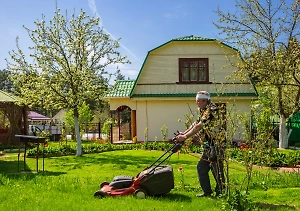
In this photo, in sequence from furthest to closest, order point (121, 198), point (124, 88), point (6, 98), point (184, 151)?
1. point (124, 88)
2. point (6, 98)
3. point (184, 151)
4. point (121, 198)

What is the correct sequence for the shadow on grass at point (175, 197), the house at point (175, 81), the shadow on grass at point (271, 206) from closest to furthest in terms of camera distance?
the shadow on grass at point (271, 206)
the shadow on grass at point (175, 197)
the house at point (175, 81)

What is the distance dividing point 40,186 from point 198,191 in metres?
3.23

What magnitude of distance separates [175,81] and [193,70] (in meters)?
1.34

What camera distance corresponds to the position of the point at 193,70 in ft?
71.5

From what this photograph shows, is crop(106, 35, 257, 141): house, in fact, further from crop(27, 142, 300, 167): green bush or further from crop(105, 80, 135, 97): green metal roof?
crop(27, 142, 300, 167): green bush

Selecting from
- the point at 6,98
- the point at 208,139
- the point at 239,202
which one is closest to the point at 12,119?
the point at 6,98

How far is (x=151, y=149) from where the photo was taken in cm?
1767

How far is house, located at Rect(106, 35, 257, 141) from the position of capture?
70.4 feet

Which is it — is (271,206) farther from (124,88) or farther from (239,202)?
(124,88)

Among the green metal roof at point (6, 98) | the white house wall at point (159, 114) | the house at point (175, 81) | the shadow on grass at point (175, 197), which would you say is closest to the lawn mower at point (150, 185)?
the shadow on grass at point (175, 197)

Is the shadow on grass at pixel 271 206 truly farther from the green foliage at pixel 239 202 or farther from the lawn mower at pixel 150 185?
the lawn mower at pixel 150 185

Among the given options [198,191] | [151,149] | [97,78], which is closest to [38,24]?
[97,78]

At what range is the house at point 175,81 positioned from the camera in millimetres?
21469

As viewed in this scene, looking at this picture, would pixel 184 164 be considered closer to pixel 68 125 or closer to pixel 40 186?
pixel 40 186
